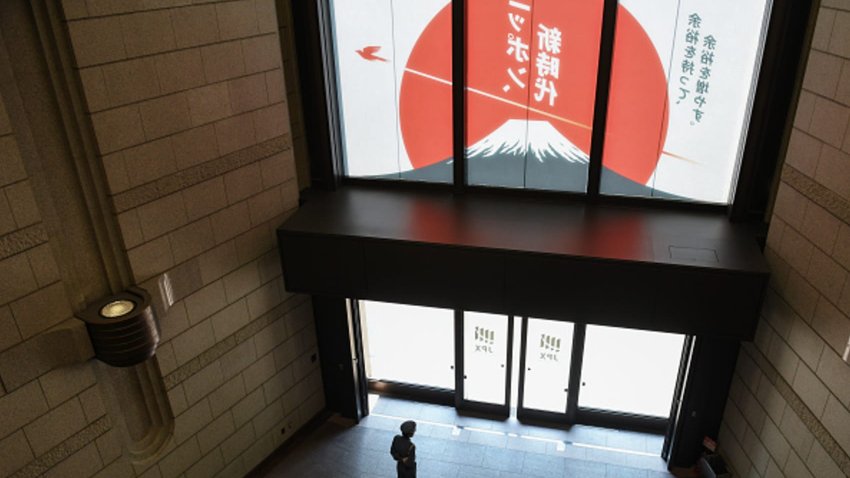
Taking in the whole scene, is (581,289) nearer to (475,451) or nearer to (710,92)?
(710,92)

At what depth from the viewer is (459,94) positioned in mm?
6195

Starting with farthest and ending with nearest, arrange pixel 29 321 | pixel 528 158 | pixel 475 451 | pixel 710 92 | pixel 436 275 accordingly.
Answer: pixel 475 451
pixel 528 158
pixel 436 275
pixel 710 92
pixel 29 321

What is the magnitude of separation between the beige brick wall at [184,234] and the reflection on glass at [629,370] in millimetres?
3423

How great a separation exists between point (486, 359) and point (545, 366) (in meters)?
0.72

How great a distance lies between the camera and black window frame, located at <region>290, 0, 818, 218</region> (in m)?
5.17

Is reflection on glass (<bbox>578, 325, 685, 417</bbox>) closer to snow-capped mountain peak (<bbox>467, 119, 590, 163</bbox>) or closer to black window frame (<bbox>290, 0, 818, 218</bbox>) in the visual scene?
black window frame (<bbox>290, 0, 818, 218</bbox>)

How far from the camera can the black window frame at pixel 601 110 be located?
→ 17.0ft

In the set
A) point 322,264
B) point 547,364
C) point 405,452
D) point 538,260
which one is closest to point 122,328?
point 322,264

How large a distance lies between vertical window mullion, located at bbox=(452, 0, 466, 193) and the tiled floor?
310cm

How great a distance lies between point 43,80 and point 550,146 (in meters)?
4.40

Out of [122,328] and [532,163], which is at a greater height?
[532,163]

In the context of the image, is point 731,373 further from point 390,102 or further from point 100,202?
point 100,202

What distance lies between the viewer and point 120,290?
5.14m

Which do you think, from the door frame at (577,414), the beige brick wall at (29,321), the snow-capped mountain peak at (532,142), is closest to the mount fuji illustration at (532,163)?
the snow-capped mountain peak at (532,142)
